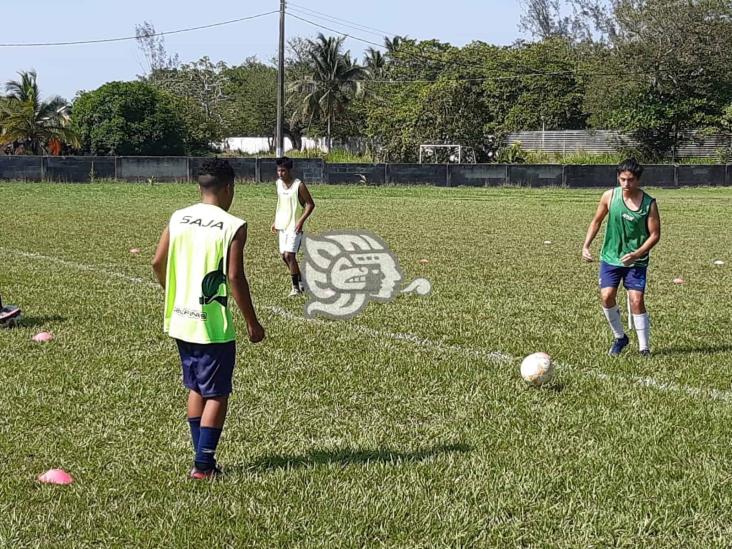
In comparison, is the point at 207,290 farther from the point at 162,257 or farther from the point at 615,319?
the point at 615,319

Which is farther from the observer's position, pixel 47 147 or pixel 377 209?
pixel 47 147

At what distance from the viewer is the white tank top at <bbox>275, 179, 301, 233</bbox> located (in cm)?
1113

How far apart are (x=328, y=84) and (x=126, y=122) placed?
73.2ft

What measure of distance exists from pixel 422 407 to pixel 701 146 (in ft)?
168

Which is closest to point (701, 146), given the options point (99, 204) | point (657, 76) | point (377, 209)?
point (657, 76)

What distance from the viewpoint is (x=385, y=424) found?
587 cm

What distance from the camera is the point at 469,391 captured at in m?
6.67

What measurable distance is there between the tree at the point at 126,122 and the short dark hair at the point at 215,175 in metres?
50.7

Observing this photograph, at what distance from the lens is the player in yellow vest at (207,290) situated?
15.1 feet

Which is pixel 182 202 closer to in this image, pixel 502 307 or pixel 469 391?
pixel 502 307

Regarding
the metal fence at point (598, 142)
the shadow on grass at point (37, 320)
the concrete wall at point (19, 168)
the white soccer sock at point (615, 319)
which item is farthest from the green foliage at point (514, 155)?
the white soccer sock at point (615, 319)

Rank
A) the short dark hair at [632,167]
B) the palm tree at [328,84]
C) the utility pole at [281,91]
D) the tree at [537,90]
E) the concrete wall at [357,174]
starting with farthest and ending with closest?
the palm tree at [328,84] → the tree at [537,90] → the utility pole at [281,91] → the concrete wall at [357,174] → the short dark hair at [632,167]

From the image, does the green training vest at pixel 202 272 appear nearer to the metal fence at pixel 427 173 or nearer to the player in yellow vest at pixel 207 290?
the player in yellow vest at pixel 207 290

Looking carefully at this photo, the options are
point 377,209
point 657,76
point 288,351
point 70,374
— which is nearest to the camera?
point 70,374
